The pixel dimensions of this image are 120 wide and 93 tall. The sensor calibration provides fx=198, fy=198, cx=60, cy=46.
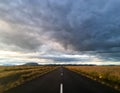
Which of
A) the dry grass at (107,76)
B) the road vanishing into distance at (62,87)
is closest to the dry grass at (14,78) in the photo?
the road vanishing into distance at (62,87)

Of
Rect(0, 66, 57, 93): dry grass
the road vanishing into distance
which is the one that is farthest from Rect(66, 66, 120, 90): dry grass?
Rect(0, 66, 57, 93): dry grass

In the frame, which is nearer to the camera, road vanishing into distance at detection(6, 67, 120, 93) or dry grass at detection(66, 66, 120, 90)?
road vanishing into distance at detection(6, 67, 120, 93)

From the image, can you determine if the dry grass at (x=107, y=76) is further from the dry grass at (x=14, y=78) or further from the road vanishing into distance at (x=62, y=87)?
the dry grass at (x=14, y=78)

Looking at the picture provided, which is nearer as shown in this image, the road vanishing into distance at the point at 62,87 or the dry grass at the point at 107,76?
the road vanishing into distance at the point at 62,87

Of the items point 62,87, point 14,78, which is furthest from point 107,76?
point 62,87

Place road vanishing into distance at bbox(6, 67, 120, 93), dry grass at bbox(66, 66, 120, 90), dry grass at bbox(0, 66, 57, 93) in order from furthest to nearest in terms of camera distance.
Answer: dry grass at bbox(66, 66, 120, 90)
dry grass at bbox(0, 66, 57, 93)
road vanishing into distance at bbox(6, 67, 120, 93)

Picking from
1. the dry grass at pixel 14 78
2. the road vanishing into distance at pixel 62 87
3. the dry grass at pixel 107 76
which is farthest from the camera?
the dry grass at pixel 107 76

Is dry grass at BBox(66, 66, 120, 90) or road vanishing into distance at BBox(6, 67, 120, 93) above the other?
dry grass at BBox(66, 66, 120, 90)

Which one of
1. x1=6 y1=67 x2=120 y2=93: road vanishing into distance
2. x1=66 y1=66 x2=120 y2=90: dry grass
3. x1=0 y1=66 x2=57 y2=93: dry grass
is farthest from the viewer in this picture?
x1=66 y1=66 x2=120 y2=90: dry grass

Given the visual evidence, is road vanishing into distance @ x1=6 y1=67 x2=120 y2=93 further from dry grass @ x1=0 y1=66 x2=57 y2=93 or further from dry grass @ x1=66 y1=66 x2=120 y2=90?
dry grass @ x1=66 y1=66 x2=120 y2=90

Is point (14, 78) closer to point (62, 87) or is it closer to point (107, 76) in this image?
point (107, 76)

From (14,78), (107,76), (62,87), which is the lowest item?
(62,87)

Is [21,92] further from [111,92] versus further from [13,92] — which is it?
[111,92]

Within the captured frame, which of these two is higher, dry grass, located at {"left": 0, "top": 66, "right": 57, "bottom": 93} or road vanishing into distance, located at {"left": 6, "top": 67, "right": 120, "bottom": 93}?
dry grass, located at {"left": 0, "top": 66, "right": 57, "bottom": 93}
